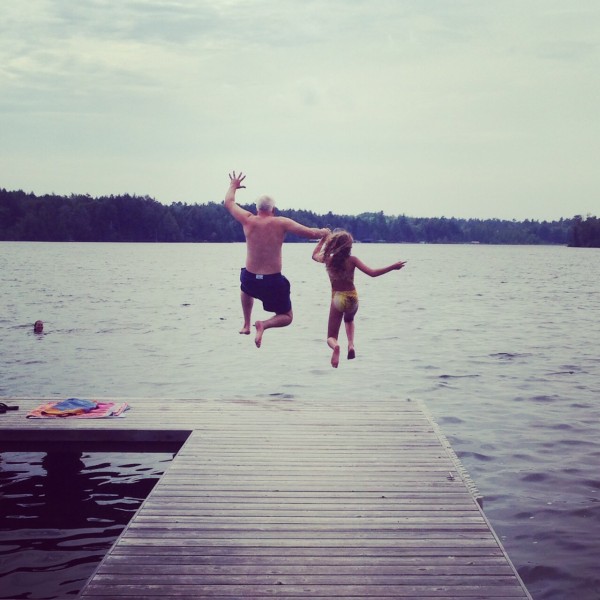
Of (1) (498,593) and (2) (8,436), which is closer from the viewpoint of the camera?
(1) (498,593)

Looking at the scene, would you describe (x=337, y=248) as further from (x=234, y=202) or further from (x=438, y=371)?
(x=438, y=371)

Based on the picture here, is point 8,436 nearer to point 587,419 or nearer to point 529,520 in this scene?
point 529,520

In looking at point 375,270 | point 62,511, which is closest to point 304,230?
point 375,270

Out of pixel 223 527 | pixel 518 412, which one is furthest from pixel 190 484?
pixel 518 412

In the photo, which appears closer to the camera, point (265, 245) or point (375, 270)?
point (375, 270)

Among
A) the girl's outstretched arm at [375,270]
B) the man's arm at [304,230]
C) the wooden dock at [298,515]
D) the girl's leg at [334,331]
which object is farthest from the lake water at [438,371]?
the man's arm at [304,230]

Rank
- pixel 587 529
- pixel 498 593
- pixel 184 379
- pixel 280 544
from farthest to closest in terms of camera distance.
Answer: pixel 184 379, pixel 587 529, pixel 280 544, pixel 498 593

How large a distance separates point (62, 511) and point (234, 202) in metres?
7.28

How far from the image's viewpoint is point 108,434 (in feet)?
44.1

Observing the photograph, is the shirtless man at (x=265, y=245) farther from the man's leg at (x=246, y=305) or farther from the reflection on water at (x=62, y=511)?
the reflection on water at (x=62, y=511)

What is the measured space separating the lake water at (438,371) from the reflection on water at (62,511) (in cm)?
548

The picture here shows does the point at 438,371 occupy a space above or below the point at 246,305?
below

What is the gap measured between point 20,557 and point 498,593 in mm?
7288

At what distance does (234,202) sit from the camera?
916 centimetres
